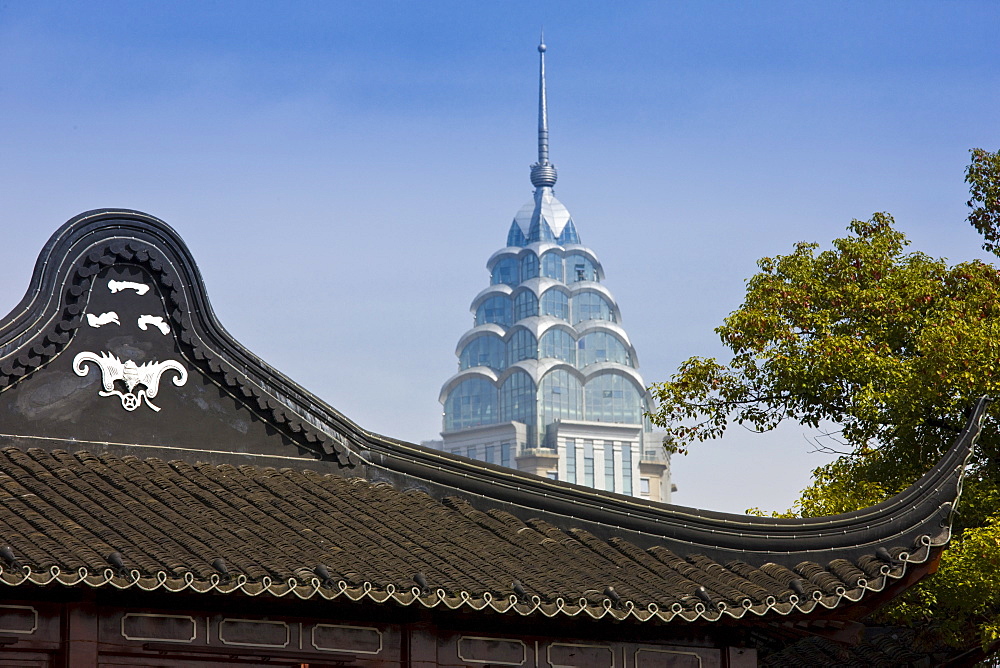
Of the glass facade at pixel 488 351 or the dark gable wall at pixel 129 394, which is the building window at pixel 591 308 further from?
the dark gable wall at pixel 129 394

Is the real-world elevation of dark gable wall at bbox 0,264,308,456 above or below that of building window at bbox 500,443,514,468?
below

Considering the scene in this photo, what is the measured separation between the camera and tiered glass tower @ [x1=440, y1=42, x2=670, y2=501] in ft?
445

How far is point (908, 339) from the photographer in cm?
1877

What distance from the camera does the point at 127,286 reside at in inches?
548

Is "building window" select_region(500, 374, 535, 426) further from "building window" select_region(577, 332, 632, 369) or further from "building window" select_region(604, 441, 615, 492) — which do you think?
"building window" select_region(604, 441, 615, 492)

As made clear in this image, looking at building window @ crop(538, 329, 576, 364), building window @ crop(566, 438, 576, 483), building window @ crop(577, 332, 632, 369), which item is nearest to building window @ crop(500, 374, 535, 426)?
building window @ crop(538, 329, 576, 364)

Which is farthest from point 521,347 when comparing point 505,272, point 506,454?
point 506,454

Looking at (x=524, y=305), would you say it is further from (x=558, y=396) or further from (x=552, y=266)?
(x=558, y=396)

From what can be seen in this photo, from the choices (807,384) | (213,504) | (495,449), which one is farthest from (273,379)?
(495,449)

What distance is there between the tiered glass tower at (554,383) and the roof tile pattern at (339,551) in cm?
11934

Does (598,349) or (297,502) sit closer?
(297,502)

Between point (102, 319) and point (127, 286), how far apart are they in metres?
0.42

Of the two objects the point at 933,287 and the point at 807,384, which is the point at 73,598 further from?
the point at 933,287

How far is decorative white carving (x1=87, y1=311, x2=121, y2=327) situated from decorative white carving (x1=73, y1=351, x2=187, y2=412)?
29 cm
